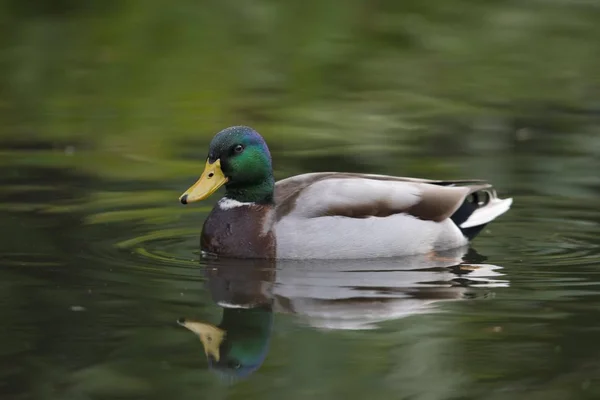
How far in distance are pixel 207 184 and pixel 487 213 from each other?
1.94 metres

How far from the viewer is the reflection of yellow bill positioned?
678cm

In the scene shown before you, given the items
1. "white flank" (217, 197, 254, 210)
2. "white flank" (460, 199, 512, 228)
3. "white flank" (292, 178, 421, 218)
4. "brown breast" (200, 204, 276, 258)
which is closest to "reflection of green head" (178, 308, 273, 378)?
"brown breast" (200, 204, 276, 258)

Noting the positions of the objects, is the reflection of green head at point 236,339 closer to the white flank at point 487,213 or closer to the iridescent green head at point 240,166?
the iridescent green head at point 240,166

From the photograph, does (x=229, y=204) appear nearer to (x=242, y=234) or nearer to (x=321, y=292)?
(x=242, y=234)

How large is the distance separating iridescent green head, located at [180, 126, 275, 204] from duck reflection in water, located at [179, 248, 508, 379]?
1.76 feet

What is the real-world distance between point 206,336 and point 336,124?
6.69 m

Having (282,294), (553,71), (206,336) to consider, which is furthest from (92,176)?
(553,71)

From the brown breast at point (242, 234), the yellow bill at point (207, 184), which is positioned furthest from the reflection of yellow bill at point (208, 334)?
the yellow bill at point (207, 184)

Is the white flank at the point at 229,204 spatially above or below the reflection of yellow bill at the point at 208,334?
above

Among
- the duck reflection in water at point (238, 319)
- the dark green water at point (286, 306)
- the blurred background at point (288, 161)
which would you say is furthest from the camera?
the duck reflection in water at point (238, 319)

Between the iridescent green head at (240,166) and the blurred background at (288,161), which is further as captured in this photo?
the iridescent green head at (240,166)

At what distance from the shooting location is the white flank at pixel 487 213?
9.48 m

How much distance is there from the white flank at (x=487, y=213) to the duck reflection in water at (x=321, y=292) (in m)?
0.23

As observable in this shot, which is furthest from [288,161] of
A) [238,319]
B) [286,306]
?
[238,319]
